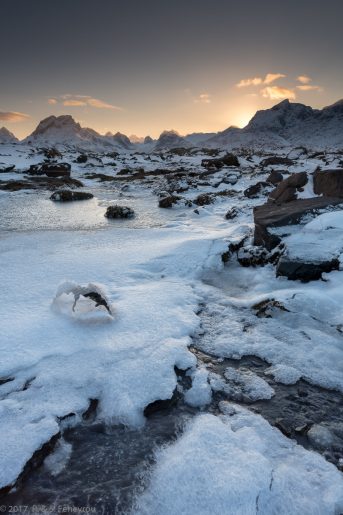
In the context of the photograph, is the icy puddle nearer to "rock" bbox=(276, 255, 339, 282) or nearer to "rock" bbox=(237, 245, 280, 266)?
"rock" bbox=(237, 245, 280, 266)

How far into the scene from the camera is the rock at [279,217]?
6.28m

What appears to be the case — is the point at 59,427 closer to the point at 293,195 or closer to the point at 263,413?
the point at 263,413

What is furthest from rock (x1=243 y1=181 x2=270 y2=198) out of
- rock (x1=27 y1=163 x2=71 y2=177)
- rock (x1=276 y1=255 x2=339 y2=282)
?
rock (x1=27 y1=163 x2=71 y2=177)

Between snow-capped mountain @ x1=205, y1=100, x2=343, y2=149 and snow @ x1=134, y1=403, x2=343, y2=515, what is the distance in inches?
4087

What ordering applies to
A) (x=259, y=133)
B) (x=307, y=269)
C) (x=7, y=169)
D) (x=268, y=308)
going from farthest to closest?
(x=259, y=133)
(x=7, y=169)
(x=307, y=269)
(x=268, y=308)

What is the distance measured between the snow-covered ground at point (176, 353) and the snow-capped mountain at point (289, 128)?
100640 millimetres

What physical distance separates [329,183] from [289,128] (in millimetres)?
132083

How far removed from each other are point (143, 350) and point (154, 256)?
10.2ft

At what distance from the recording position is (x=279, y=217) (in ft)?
21.5

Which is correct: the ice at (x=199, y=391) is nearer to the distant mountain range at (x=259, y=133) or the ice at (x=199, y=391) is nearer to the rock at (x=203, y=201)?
the rock at (x=203, y=201)

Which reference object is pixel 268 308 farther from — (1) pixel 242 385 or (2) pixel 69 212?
(2) pixel 69 212

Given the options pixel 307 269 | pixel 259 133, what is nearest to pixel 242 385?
pixel 307 269

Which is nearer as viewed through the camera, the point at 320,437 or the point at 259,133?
the point at 320,437

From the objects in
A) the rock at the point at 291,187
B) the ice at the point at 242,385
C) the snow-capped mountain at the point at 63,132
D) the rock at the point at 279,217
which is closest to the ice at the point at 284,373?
the ice at the point at 242,385
